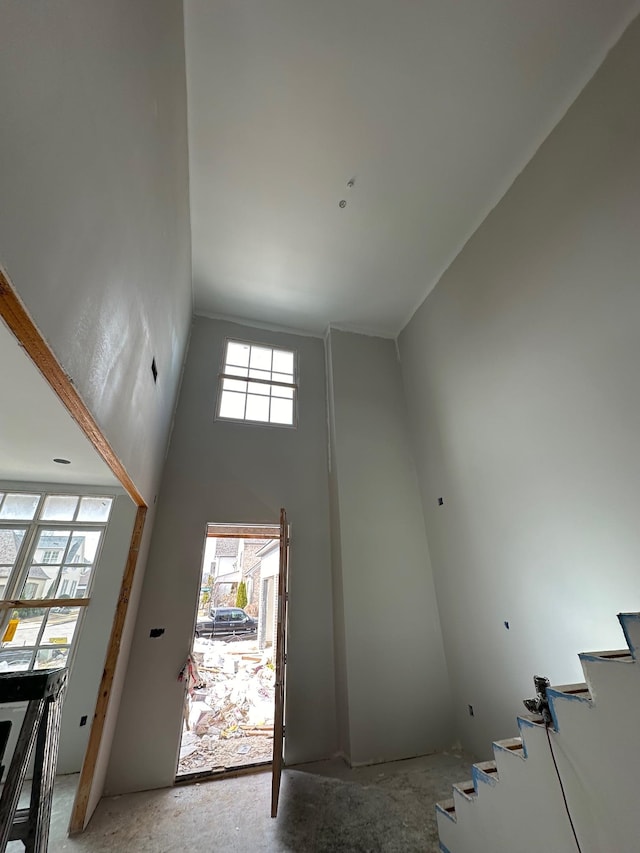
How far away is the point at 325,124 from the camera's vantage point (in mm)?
3176

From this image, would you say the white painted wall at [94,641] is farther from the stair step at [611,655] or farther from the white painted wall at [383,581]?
the stair step at [611,655]

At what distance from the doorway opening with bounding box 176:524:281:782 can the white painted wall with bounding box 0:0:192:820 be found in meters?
1.01

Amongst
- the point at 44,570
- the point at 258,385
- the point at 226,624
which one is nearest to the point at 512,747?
the point at 44,570

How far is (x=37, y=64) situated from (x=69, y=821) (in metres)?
4.03

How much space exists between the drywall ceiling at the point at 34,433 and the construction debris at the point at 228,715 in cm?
212

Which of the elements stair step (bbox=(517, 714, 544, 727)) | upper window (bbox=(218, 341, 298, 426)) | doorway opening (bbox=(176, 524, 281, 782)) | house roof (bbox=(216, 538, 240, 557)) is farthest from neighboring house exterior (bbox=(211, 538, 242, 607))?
stair step (bbox=(517, 714, 544, 727))

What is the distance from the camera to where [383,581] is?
150 inches

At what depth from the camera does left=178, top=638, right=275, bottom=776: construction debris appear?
3.18 m

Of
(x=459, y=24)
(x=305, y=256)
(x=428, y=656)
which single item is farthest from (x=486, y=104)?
(x=428, y=656)

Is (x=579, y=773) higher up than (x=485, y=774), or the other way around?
(x=579, y=773)

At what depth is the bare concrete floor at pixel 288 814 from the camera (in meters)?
2.16

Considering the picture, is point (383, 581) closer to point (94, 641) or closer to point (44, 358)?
point (94, 641)

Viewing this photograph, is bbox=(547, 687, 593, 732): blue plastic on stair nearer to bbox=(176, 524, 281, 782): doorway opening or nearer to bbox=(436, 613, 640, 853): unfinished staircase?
bbox=(436, 613, 640, 853): unfinished staircase

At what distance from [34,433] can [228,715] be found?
3860 mm
